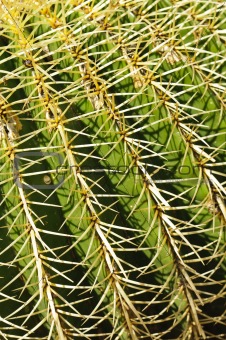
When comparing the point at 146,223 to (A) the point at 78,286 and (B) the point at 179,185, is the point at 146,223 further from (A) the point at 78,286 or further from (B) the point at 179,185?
(A) the point at 78,286

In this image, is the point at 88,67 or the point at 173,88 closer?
the point at 88,67

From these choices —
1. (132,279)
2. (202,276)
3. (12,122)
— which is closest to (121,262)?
(132,279)

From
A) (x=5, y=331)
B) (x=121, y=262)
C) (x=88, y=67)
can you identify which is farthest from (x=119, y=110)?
(x=5, y=331)

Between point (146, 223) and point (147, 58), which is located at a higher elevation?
point (147, 58)

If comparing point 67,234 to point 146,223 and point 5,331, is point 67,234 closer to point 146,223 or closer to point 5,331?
point 146,223

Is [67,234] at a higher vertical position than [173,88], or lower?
lower

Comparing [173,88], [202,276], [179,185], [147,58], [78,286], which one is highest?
[147,58]
